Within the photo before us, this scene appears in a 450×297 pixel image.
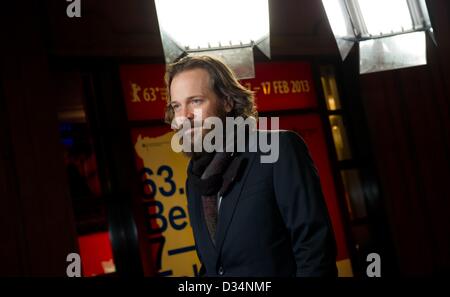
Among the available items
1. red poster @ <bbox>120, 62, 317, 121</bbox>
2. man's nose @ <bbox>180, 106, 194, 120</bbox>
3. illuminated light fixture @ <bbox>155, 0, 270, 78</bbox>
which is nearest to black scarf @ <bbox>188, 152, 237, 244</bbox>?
man's nose @ <bbox>180, 106, 194, 120</bbox>

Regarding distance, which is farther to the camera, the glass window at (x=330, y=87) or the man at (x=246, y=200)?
the glass window at (x=330, y=87)

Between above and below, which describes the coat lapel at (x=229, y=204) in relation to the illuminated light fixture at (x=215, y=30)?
below

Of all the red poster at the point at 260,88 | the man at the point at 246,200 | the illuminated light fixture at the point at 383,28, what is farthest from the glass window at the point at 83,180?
the man at the point at 246,200

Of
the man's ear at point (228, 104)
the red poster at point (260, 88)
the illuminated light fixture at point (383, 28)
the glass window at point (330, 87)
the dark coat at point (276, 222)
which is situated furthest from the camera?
the glass window at point (330, 87)

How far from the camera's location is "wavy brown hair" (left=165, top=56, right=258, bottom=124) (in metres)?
1.77

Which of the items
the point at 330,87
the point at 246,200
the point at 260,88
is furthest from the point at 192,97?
the point at 330,87

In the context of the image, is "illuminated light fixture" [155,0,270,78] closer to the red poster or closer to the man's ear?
the man's ear

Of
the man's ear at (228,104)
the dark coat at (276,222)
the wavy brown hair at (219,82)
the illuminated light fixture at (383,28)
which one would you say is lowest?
the dark coat at (276,222)

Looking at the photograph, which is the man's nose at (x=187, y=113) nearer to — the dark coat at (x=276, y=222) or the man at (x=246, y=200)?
the man at (x=246, y=200)

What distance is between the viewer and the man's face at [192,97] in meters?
1.74

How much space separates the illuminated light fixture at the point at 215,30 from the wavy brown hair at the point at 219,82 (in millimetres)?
299

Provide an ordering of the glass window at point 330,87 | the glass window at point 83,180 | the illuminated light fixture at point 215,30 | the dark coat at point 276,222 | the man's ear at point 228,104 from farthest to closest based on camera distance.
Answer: the glass window at point 330,87, the glass window at point 83,180, the illuminated light fixture at point 215,30, the man's ear at point 228,104, the dark coat at point 276,222

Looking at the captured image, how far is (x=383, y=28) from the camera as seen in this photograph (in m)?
2.53

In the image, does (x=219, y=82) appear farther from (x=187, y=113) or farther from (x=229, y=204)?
A: (x=229, y=204)
